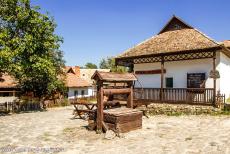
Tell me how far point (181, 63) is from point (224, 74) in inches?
131

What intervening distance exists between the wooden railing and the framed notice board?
1.14 m

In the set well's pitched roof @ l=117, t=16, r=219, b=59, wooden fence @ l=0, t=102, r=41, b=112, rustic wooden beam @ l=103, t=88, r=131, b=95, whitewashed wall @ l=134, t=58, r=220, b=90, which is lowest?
wooden fence @ l=0, t=102, r=41, b=112

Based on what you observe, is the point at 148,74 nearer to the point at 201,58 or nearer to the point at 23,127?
the point at 201,58

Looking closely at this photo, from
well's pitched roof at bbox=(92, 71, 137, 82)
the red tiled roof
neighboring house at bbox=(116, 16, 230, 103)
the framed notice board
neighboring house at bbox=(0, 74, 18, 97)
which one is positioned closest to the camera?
well's pitched roof at bbox=(92, 71, 137, 82)

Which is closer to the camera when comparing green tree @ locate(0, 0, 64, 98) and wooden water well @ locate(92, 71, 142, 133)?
wooden water well @ locate(92, 71, 142, 133)

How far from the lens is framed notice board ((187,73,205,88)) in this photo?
2031cm

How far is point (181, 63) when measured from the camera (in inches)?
850

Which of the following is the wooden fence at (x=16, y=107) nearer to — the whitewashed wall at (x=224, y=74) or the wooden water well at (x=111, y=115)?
the wooden water well at (x=111, y=115)

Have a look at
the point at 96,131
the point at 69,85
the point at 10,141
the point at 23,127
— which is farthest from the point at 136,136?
the point at 69,85

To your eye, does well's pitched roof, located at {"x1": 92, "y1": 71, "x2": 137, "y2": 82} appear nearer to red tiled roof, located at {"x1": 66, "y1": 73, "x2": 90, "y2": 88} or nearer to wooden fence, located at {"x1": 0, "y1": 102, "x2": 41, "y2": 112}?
wooden fence, located at {"x1": 0, "y1": 102, "x2": 41, "y2": 112}

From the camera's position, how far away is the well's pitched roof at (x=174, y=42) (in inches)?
755

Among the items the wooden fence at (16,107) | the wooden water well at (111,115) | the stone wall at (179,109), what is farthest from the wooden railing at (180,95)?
the wooden fence at (16,107)

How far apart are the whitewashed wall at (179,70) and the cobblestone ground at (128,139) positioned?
239 inches

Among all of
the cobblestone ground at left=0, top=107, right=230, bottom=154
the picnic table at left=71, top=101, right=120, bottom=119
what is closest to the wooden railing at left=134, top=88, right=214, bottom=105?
the cobblestone ground at left=0, top=107, right=230, bottom=154
